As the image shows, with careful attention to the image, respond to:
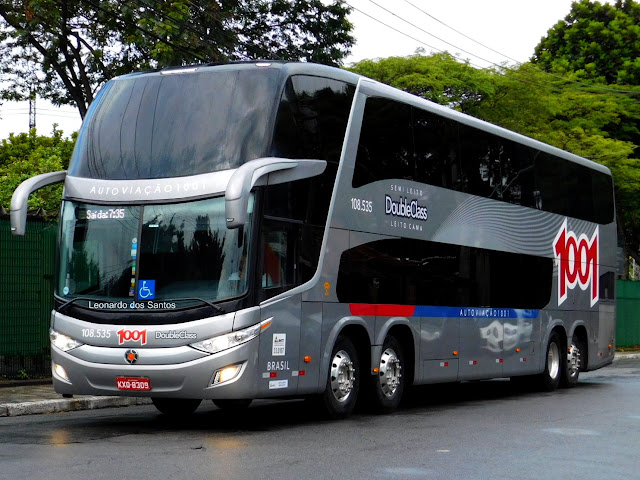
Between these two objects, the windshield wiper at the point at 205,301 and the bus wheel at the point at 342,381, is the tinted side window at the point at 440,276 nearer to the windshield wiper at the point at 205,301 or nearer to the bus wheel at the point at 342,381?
the bus wheel at the point at 342,381

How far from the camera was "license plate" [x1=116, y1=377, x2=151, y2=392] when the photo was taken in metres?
11.1

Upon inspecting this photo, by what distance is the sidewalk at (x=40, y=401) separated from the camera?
1320 cm

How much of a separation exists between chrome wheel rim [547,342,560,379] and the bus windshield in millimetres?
9600

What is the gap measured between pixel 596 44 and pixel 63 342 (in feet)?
132

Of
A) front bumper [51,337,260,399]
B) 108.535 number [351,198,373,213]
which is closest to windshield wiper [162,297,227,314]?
front bumper [51,337,260,399]

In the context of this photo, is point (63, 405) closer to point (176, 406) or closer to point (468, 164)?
point (176, 406)

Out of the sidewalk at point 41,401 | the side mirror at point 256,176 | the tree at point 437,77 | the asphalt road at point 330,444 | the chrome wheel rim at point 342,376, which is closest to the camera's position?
the asphalt road at point 330,444

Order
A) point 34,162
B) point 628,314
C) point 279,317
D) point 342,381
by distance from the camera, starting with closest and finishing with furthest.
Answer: point 279,317
point 342,381
point 628,314
point 34,162

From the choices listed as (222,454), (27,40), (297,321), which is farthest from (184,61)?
(222,454)

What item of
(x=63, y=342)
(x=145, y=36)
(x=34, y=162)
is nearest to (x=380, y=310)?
(x=63, y=342)

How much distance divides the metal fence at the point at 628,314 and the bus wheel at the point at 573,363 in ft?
56.8

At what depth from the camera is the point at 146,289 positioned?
11289 millimetres

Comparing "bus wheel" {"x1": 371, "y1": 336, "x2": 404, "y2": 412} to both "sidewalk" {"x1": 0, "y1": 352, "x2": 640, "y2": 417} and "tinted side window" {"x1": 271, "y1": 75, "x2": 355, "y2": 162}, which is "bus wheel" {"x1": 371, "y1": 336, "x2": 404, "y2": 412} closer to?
"tinted side window" {"x1": 271, "y1": 75, "x2": 355, "y2": 162}

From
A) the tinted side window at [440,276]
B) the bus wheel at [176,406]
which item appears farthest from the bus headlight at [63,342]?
the tinted side window at [440,276]
